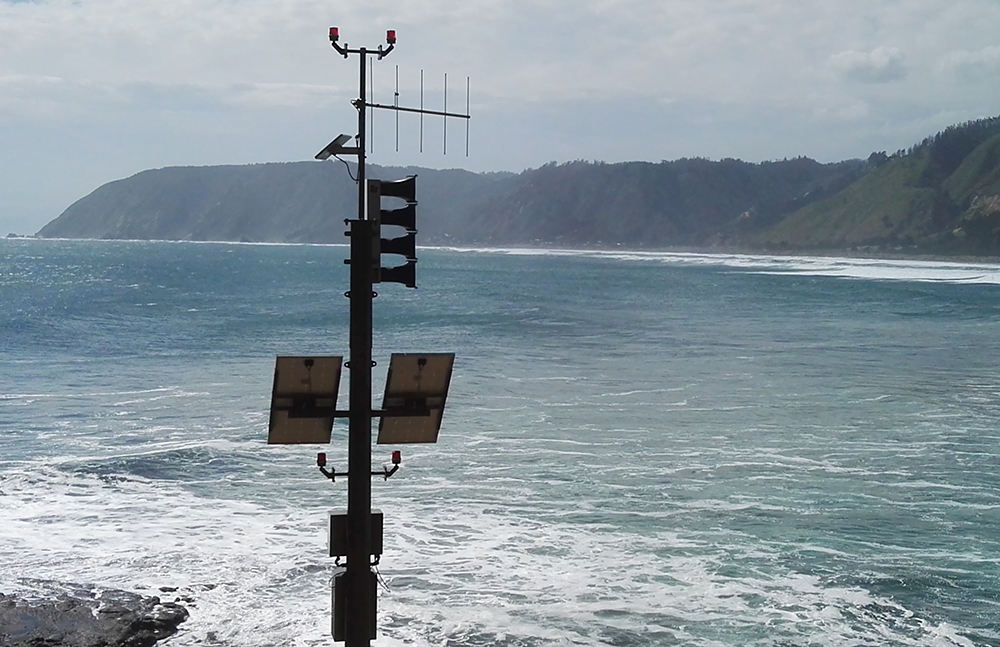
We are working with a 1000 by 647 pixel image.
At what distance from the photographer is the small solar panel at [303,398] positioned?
23.5ft

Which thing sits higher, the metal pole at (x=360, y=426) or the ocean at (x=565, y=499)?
the metal pole at (x=360, y=426)

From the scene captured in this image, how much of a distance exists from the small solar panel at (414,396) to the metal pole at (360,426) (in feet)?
0.91

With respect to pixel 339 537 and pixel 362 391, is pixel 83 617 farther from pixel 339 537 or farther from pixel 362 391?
pixel 362 391

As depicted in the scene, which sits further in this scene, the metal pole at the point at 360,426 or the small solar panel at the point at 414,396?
the small solar panel at the point at 414,396

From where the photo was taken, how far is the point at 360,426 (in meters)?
7.00

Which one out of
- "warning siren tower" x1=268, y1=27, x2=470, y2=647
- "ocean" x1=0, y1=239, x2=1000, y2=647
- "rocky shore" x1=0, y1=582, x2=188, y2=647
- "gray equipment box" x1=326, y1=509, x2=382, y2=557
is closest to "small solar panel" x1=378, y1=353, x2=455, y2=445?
"warning siren tower" x1=268, y1=27, x2=470, y2=647

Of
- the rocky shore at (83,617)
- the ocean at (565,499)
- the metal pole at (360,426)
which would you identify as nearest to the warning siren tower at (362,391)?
the metal pole at (360,426)

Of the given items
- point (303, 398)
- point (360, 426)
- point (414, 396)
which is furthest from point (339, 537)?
point (414, 396)

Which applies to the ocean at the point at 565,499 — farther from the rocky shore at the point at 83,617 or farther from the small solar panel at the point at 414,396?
the small solar panel at the point at 414,396

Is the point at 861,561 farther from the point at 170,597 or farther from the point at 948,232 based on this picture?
the point at 948,232

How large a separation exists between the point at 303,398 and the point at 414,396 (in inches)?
29.2

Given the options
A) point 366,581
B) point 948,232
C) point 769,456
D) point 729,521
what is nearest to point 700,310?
point 769,456

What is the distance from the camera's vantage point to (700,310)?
219ft

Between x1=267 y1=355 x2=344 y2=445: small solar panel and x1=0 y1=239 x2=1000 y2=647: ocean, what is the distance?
436cm
